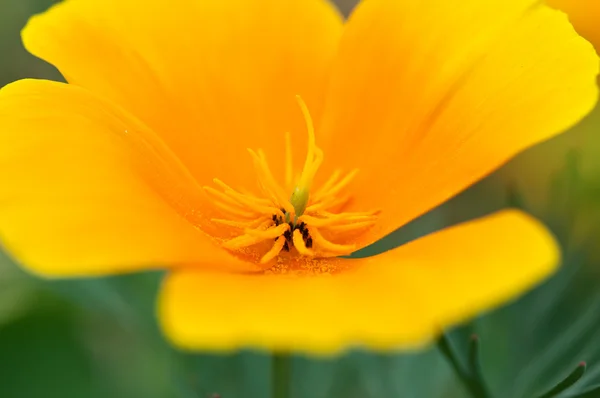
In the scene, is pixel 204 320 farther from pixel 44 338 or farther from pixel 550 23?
pixel 44 338

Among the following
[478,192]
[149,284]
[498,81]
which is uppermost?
[498,81]

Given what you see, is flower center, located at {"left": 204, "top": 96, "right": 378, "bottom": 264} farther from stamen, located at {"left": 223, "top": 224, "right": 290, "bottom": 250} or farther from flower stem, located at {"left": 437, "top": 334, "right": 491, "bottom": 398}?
flower stem, located at {"left": 437, "top": 334, "right": 491, "bottom": 398}

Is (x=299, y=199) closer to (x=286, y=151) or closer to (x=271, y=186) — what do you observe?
(x=271, y=186)

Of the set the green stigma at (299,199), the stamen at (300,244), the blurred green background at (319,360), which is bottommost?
the blurred green background at (319,360)

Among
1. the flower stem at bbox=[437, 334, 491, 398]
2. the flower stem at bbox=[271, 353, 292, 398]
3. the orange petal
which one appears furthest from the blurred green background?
the orange petal

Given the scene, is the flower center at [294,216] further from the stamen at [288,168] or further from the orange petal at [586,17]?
the orange petal at [586,17]

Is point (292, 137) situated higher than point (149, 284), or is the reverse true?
point (292, 137)

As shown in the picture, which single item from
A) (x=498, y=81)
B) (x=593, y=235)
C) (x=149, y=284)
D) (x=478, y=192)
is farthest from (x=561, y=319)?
(x=149, y=284)

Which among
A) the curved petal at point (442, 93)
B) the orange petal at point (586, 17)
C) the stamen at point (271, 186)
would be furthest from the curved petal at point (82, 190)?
the orange petal at point (586, 17)
